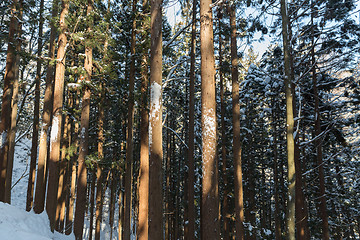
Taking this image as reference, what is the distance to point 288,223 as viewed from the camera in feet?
24.8

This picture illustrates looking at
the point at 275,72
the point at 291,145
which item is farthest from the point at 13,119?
the point at 275,72

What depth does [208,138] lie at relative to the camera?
6383 mm

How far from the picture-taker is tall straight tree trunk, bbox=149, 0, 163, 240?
6.73 meters

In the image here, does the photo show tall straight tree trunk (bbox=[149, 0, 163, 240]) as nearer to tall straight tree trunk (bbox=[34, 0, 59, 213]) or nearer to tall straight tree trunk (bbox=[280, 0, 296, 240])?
tall straight tree trunk (bbox=[280, 0, 296, 240])

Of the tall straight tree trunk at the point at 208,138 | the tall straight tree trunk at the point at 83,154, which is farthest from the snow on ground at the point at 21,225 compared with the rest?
the tall straight tree trunk at the point at 208,138

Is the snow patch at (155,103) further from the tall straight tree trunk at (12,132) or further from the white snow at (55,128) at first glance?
the tall straight tree trunk at (12,132)

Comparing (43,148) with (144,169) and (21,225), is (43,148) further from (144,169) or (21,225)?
(144,169)

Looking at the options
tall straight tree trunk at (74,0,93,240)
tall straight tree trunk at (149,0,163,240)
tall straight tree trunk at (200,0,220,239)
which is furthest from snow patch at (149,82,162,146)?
tall straight tree trunk at (74,0,93,240)

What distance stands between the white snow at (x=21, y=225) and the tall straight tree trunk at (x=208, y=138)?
496cm

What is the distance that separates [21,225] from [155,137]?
18.8 ft

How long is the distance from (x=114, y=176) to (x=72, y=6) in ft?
53.1

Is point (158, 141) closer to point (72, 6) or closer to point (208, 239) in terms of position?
point (208, 239)

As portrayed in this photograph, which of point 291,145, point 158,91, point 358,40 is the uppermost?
point 358,40

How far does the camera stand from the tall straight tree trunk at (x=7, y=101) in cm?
1125
